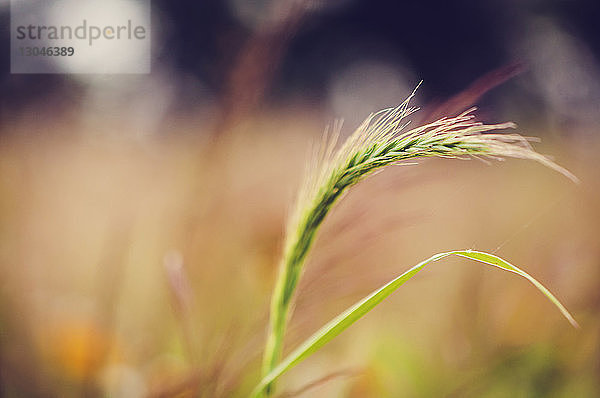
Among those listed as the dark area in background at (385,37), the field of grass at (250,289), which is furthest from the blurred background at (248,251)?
the dark area in background at (385,37)

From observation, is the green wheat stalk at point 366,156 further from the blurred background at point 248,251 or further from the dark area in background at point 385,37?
the dark area in background at point 385,37

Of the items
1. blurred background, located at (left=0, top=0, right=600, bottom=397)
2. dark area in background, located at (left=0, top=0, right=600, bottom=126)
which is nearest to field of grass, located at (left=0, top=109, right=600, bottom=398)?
blurred background, located at (left=0, top=0, right=600, bottom=397)

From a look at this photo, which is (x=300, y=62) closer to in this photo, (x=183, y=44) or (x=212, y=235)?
(x=183, y=44)

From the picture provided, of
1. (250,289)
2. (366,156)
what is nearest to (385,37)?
(250,289)

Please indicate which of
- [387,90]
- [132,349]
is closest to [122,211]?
[132,349]

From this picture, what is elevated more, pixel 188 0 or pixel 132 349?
pixel 188 0
